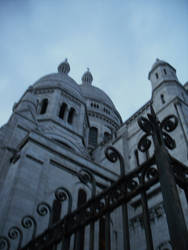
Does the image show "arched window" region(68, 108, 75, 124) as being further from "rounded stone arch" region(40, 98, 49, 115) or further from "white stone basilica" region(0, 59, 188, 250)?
"rounded stone arch" region(40, 98, 49, 115)

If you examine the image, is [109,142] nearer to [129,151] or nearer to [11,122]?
[129,151]

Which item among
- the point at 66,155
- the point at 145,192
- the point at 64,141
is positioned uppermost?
the point at 64,141

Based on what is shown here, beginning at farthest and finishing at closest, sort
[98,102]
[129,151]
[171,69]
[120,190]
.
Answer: [98,102]
[171,69]
[129,151]
[120,190]

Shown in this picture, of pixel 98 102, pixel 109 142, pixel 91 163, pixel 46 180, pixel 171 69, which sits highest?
pixel 98 102

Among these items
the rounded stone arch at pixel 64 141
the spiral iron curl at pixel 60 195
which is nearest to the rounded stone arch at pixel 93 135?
the rounded stone arch at pixel 64 141

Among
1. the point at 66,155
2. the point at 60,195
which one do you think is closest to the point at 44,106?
the point at 66,155

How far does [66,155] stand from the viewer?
1173cm

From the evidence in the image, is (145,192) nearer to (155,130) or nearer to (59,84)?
(155,130)

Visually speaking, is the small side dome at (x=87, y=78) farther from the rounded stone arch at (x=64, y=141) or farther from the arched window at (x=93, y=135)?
the rounded stone arch at (x=64, y=141)

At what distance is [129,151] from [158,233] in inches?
272

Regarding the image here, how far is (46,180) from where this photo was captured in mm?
10070

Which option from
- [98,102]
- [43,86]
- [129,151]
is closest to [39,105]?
[43,86]

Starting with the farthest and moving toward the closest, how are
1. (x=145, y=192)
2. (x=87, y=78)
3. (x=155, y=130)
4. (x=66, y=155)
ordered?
(x=87, y=78), (x=66, y=155), (x=155, y=130), (x=145, y=192)

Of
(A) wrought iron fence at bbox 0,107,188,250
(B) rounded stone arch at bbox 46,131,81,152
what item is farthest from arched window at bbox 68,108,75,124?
(A) wrought iron fence at bbox 0,107,188,250
